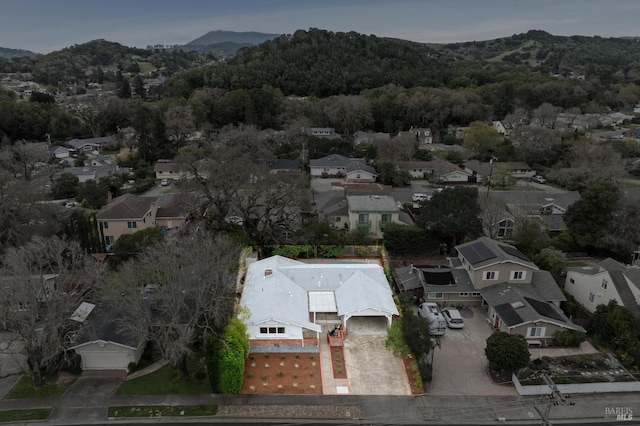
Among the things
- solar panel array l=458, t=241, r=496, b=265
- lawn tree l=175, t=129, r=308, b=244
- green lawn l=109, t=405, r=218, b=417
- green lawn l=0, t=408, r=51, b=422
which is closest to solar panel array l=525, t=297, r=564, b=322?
solar panel array l=458, t=241, r=496, b=265

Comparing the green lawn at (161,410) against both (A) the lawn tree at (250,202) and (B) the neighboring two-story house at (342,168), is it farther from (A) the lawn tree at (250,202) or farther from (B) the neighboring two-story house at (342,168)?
(B) the neighboring two-story house at (342,168)

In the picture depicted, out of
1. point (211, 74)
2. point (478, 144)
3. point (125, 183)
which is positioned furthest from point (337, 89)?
A: point (125, 183)

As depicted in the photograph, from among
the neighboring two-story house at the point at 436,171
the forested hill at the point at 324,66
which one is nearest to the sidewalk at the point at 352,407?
the neighboring two-story house at the point at 436,171

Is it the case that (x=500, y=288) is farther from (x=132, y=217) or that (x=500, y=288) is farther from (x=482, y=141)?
(x=482, y=141)

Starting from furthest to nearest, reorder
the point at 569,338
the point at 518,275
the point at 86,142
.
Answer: the point at 86,142 → the point at 518,275 → the point at 569,338

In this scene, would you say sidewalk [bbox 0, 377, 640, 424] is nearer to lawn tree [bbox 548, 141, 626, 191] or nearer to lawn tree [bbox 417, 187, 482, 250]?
lawn tree [bbox 417, 187, 482, 250]

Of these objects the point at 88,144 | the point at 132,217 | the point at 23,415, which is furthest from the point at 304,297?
the point at 88,144

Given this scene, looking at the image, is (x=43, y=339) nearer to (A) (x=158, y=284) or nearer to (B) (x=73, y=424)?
(B) (x=73, y=424)
